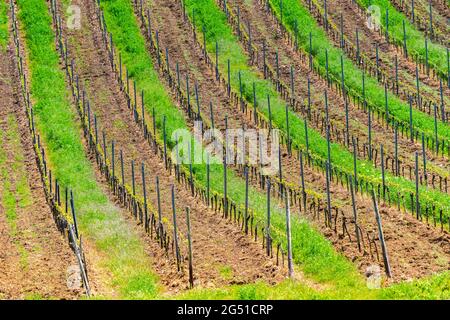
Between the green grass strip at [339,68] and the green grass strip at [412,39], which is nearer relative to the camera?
the green grass strip at [339,68]

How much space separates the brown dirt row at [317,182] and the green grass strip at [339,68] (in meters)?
5.88

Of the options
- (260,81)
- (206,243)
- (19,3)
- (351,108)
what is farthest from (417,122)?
(19,3)

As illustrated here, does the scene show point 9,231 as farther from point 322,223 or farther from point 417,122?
point 417,122

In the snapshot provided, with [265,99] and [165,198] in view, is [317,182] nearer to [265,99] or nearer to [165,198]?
[165,198]

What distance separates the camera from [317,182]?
35719 millimetres

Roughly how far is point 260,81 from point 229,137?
6237mm

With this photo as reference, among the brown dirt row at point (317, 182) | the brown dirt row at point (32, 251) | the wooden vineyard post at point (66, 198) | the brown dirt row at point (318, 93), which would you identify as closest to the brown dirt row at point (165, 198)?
the wooden vineyard post at point (66, 198)

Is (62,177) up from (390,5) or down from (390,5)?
down

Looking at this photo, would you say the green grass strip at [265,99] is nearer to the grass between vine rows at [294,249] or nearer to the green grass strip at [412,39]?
the grass between vine rows at [294,249]

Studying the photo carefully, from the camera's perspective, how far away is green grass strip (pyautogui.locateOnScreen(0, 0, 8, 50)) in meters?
48.8

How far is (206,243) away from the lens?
100 feet

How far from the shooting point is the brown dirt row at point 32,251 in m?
27.5

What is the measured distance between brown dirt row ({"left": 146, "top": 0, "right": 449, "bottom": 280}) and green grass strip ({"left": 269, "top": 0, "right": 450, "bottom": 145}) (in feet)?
19.3
